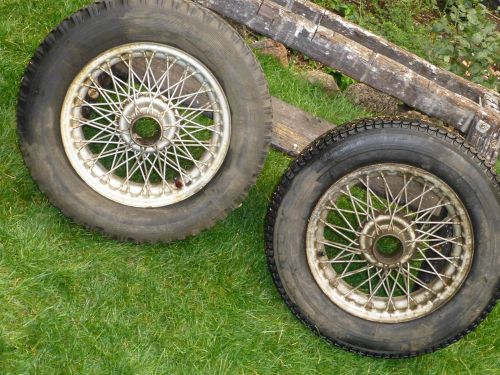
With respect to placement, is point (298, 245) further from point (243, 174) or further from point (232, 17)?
point (232, 17)

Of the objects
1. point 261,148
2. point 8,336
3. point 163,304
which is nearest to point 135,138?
point 261,148

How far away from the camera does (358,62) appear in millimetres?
3775

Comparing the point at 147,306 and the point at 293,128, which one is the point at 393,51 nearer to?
the point at 293,128

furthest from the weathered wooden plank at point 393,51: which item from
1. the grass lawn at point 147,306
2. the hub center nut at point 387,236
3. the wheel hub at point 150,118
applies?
the wheel hub at point 150,118

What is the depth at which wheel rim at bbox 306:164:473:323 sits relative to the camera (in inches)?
143

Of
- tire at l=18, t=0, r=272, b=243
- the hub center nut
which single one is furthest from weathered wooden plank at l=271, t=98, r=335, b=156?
the hub center nut

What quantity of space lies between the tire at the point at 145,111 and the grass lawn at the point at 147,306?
11.1 inches

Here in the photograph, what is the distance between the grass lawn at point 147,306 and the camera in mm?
3590

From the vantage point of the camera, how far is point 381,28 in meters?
5.92

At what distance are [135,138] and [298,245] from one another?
1073 mm

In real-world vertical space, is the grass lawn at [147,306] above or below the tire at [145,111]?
below

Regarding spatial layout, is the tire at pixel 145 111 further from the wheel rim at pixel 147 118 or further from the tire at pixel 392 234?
the tire at pixel 392 234

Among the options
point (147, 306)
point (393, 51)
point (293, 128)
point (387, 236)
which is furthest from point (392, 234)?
point (147, 306)

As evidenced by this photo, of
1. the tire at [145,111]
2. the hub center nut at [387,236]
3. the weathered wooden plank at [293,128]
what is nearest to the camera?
the tire at [145,111]
